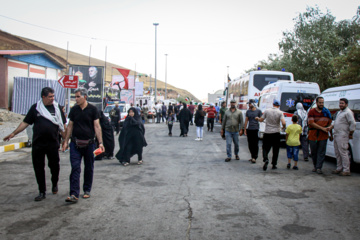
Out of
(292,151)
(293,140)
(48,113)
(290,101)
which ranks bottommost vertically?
(292,151)

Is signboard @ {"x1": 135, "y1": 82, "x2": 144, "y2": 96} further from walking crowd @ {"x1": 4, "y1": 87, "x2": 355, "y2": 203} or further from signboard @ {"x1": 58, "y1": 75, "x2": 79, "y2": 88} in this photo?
walking crowd @ {"x1": 4, "y1": 87, "x2": 355, "y2": 203}

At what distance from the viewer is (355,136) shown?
9492mm

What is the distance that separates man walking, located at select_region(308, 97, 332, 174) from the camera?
931cm

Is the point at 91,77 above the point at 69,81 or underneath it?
above

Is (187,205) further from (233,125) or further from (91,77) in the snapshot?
(91,77)

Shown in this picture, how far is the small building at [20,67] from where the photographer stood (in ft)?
81.3

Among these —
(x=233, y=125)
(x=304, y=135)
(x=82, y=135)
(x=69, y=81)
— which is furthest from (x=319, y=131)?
(x=69, y=81)

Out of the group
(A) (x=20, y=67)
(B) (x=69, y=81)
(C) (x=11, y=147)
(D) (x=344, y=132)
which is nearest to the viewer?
(D) (x=344, y=132)

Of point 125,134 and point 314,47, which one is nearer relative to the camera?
point 125,134

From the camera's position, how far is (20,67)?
26.8 meters

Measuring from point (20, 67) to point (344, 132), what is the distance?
23.6 m

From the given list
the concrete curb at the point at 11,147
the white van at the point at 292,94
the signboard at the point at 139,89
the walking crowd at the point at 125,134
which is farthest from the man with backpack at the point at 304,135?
the signboard at the point at 139,89

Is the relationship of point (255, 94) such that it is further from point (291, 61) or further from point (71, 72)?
point (291, 61)

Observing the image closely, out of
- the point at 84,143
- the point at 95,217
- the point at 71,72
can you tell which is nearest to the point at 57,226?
the point at 95,217
